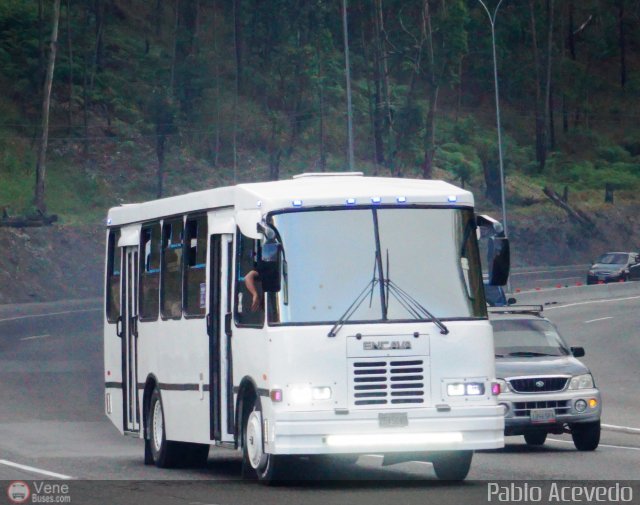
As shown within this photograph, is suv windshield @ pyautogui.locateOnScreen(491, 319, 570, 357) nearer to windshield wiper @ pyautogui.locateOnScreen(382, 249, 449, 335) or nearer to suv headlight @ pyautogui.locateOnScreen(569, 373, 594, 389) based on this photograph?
suv headlight @ pyautogui.locateOnScreen(569, 373, 594, 389)

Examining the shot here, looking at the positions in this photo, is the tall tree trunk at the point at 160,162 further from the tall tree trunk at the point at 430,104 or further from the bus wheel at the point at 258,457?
the bus wheel at the point at 258,457

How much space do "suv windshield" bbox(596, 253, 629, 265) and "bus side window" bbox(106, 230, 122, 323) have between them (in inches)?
1844

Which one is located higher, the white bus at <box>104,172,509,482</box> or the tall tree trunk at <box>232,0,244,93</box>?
the tall tree trunk at <box>232,0,244,93</box>

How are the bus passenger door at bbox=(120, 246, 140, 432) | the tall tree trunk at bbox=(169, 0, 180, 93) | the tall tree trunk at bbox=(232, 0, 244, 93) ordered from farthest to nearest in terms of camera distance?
the tall tree trunk at bbox=(232, 0, 244, 93), the tall tree trunk at bbox=(169, 0, 180, 93), the bus passenger door at bbox=(120, 246, 140, 432)

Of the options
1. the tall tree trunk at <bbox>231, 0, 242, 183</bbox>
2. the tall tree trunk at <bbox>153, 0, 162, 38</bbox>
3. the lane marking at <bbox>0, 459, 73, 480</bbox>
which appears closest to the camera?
the lane marking at <bbox>0, 459, 73, 480</bbox>

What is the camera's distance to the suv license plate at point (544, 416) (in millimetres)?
17500

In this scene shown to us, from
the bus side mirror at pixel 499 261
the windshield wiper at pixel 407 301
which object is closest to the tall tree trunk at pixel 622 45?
the bus side mirror at pixel 499 261

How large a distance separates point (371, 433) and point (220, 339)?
2.25m

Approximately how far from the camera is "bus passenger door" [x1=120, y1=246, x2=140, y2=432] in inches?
675

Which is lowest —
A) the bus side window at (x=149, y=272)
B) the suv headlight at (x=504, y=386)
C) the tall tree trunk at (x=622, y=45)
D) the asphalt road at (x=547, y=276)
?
the suv headlight at (x=504, y=386)

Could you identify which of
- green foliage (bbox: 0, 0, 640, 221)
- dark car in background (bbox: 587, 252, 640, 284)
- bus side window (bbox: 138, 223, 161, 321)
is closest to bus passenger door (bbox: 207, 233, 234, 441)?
bus side window (bbox: 138, 223, 161, 321)

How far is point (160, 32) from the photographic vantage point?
87.0 meters

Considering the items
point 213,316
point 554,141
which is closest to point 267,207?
point 213,316

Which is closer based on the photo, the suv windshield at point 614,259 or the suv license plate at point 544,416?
the suv license plate at point 544,416
